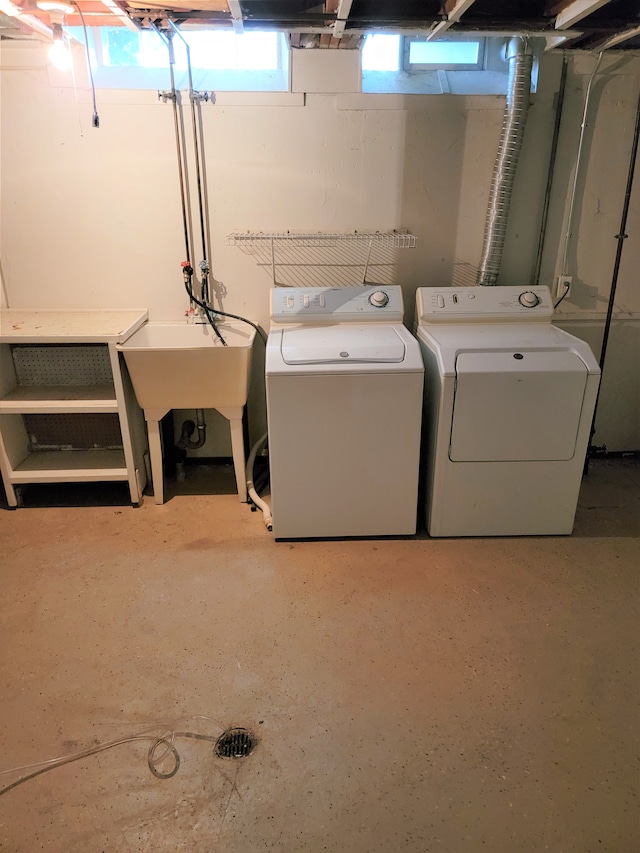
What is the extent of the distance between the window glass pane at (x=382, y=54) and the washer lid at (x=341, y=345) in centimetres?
127

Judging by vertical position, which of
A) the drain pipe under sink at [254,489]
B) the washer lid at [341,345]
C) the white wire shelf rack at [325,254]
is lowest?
the drain pipe under sink at [254,489]

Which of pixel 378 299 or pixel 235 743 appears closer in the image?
pixel 235 743

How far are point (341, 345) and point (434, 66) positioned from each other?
5.02 ft

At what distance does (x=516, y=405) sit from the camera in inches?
88.8

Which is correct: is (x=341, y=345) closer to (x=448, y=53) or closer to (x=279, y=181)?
(x=279, y=181)

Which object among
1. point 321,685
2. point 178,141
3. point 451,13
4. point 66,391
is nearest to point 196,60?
point 178,141

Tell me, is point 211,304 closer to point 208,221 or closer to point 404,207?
point 208,221

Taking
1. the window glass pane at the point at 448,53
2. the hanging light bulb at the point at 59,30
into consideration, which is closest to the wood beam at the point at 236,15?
the hanging light bulb at the point at 59,30

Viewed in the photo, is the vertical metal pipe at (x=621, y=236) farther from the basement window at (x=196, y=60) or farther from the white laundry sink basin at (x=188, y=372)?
the white laundry sink basin at (x=188, y=372)

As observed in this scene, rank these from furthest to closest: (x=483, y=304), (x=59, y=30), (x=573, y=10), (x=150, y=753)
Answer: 1. (x=483, y=304)
2. (x=59, y=30)
3. (x=573, y=10)
4. (x=150, y=753)

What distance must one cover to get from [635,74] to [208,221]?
2.13m

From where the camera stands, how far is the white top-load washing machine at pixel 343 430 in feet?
7.25

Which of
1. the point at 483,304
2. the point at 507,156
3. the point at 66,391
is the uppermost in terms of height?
the point at 507,156

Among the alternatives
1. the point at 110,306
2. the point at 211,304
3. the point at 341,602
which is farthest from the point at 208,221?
the point at 341,602
